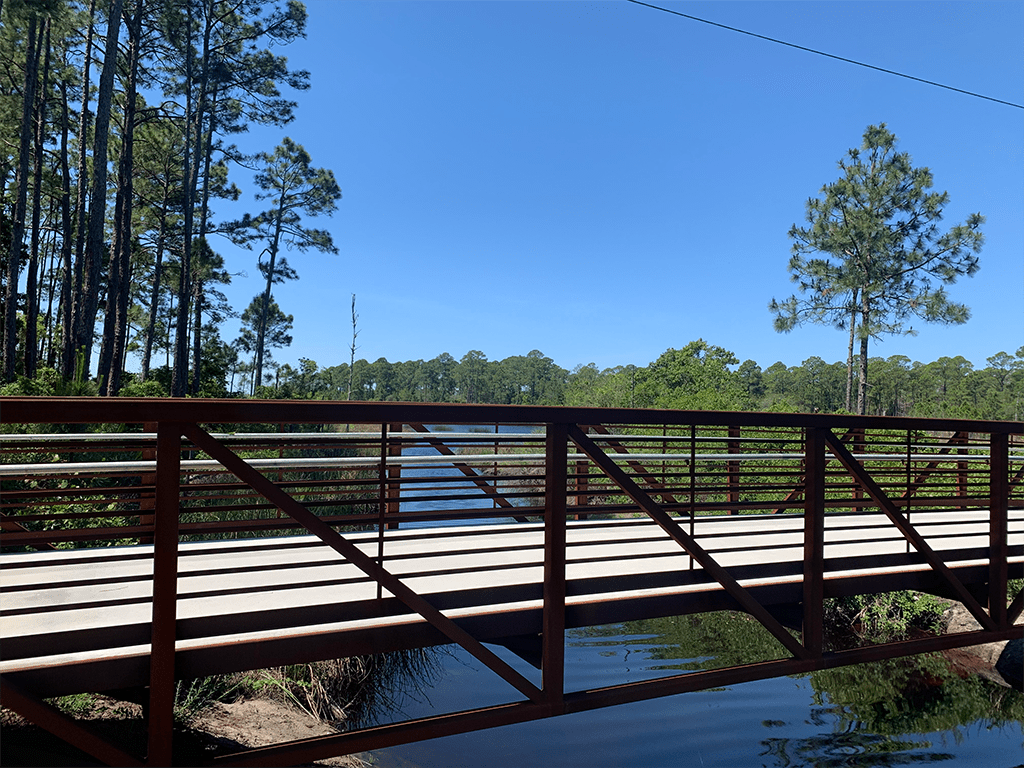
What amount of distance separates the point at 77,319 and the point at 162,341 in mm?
30611

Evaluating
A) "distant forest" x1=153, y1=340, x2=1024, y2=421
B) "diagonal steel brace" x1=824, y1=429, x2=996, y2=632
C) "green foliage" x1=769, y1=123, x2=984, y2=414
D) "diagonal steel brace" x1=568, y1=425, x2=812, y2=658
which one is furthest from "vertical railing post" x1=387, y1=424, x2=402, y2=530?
"green foliage" x1=769, y1=123, x2=984, y2=414

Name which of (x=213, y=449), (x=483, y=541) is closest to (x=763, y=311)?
(x=483, y=541)

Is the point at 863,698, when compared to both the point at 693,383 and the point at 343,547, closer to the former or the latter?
the point at 343,547

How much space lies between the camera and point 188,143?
2295 centimetres

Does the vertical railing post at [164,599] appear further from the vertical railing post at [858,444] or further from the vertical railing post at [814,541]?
the vertical railing post at [858,444]

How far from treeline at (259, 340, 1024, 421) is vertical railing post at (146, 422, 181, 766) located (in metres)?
16.0

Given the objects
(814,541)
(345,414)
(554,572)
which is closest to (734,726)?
(814,541)

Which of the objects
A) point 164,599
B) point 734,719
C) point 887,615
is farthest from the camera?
point 887,615

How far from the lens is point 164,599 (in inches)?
101

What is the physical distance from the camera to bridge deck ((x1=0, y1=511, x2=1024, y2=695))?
8.57 ft

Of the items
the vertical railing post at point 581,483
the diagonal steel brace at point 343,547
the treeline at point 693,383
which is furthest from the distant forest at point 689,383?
the diagonal steel brace at point 343,547

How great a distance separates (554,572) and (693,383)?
47.8m

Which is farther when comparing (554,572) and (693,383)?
(693,383)

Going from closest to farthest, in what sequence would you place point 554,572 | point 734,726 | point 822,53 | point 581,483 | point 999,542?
point 554,572
point 999,542
point 581,483
point 734,726
point 822,53
